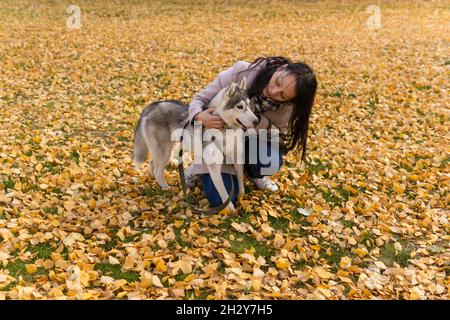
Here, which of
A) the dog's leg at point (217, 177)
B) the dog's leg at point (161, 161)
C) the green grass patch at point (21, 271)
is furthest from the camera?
the dog's leg at point (161, 161)

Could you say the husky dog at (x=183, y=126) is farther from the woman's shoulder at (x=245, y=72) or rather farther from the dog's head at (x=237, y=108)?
the woman's shoulder at (x=245, y=72)

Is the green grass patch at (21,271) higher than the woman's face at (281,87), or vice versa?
the woman's face at (281,87)

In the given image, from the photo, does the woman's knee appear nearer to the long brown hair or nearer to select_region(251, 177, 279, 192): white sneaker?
select_region(251, 177, 279, 192): white sneaker

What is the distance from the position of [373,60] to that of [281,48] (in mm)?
3028

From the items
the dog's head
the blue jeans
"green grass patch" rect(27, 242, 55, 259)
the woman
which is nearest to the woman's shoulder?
the woman

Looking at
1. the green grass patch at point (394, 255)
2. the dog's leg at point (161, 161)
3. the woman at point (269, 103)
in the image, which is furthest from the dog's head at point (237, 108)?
the green grass patch at point (394, 255)

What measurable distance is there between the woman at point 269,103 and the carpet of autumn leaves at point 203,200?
0.32 m

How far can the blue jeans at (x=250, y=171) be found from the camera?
491 centimetres

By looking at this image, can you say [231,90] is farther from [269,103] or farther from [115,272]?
[115,272]

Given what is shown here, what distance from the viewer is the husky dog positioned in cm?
418

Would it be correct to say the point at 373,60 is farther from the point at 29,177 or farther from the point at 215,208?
the point at 29,177

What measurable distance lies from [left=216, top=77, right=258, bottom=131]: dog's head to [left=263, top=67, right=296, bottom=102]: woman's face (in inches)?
13.2

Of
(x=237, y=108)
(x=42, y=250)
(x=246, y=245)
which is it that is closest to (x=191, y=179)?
(x=246, y=245)
